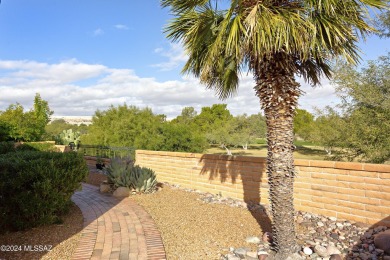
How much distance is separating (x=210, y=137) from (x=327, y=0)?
119 feet

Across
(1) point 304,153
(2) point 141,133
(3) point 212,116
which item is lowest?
(1) point 304,153

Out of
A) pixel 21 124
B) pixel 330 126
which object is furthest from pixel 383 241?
pixel 21 124

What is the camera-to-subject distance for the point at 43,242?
14.0 ft

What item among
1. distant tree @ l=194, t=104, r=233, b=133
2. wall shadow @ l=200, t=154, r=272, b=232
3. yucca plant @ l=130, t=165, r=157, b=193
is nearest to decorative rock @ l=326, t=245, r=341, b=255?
wall shadow @ l=200, t=154, r=272, b=232

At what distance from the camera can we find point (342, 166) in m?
5.39

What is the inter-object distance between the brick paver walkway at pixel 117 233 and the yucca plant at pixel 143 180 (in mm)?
771

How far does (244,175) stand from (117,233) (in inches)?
144

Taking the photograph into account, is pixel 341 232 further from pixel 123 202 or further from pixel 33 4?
pixel 33 4

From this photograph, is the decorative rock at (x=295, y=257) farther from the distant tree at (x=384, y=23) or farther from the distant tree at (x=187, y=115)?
the distant tree at (x=187, y=115)

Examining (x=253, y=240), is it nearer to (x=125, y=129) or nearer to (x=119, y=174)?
(x=119, y=174)

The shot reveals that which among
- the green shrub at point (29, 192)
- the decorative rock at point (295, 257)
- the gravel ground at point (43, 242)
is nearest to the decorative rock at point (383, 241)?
the decorative rock at point (295, 257)

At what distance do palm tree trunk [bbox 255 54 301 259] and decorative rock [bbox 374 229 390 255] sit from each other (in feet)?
4.13

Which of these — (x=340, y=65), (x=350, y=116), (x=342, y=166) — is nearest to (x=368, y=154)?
(x=350, y=116)

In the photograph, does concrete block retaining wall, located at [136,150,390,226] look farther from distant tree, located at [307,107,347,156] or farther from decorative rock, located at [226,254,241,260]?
distant tree, located at [307,107,347,156]
